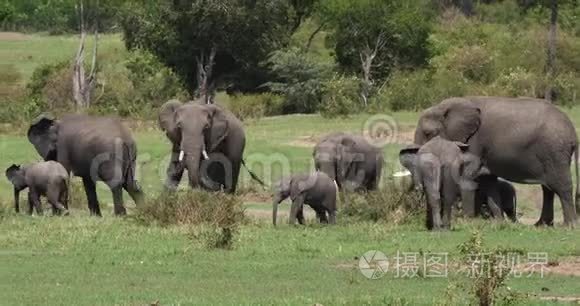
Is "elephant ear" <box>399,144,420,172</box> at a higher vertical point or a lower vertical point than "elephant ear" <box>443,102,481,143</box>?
lower

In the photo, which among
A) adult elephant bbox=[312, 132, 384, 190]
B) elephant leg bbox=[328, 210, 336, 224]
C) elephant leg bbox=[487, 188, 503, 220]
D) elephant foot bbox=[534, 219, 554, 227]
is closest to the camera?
elephant foot bbox=[534, 219, 554, 227]

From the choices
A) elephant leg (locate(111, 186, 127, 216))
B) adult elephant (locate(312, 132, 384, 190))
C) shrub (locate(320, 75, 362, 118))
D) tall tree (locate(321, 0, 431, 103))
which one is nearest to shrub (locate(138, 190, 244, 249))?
elephant leg (locate(111, 186, 127, 216))

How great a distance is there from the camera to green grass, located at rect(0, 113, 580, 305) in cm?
1354

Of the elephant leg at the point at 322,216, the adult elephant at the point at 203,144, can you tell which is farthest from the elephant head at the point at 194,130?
the elephant leg at the point at 322,216

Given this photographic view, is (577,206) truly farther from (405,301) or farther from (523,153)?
(405,301)

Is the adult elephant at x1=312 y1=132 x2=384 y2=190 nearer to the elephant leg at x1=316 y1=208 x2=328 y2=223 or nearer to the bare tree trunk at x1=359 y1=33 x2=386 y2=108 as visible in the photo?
the elephant leg at x1=316 y1=208 x2=328 y2=223

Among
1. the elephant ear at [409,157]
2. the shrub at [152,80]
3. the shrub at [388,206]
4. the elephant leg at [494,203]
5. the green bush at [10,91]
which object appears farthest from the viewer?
the shrub at [152,80]

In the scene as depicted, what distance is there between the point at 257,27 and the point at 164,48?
3541 mm

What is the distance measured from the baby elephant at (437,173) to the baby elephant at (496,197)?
1.81 m

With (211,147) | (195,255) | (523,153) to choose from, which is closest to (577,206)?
(523,153)

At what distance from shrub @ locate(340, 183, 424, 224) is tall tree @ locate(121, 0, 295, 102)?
2790 cm

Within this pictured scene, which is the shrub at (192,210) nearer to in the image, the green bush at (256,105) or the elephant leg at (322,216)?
the elephant leg at (322,216)

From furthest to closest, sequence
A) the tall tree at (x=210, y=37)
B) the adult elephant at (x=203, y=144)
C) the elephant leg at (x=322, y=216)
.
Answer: the tall tree at (x=210, y=37)
the adult elephant at (x=203, y=144)
the elephant leg at (x=322, y=216)

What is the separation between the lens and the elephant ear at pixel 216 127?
24141 mm
